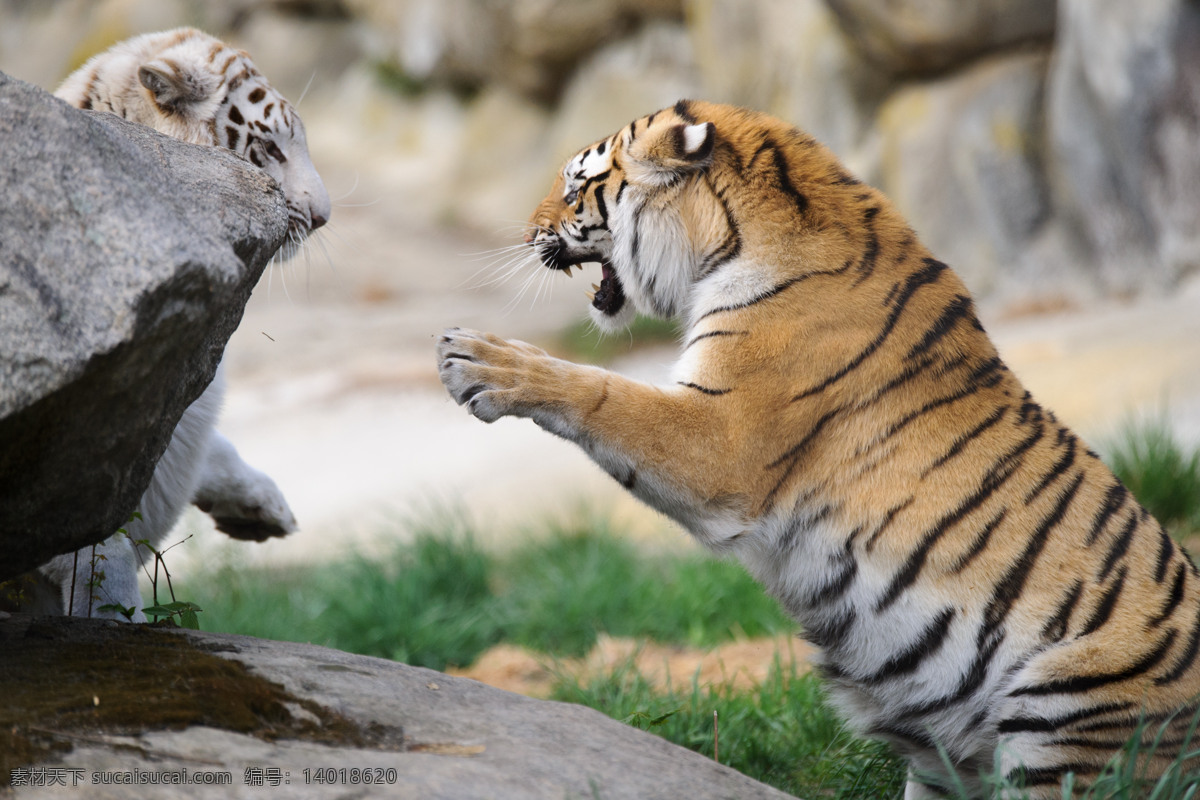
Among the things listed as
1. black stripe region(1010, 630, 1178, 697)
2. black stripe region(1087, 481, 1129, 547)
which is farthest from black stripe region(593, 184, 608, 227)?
black stripe region(1010, 630, 1178, 697)

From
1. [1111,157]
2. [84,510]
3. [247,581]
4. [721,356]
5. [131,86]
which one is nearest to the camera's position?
[84,510]

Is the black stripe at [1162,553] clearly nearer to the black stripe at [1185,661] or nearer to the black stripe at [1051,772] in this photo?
the black stripe at [1185,661]

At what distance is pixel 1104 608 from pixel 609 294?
1.31m

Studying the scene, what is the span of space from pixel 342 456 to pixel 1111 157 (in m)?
5.55

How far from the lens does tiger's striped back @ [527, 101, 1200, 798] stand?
215 cm

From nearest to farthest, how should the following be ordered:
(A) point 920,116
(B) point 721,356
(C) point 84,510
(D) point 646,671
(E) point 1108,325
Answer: (C) point 84,510, (B) point 721,356, (D) point 646,671, (E) point 1108,325, (A) point 920,116

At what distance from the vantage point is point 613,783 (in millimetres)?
1669

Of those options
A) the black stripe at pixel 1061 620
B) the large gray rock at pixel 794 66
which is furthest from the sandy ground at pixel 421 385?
the large gray rock at pixel 794 66

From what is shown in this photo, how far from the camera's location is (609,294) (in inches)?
107

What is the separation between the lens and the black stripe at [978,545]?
7.26ft

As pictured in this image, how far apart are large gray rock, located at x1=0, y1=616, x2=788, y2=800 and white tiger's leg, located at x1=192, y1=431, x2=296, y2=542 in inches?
25.7

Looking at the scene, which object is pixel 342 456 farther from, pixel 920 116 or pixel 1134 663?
pixel 1134 663

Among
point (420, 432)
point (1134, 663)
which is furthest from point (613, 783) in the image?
point (420, 432)

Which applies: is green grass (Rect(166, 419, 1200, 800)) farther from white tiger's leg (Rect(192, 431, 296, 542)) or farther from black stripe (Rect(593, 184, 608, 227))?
black stripe (Rect(593, 184, 608, 227))
